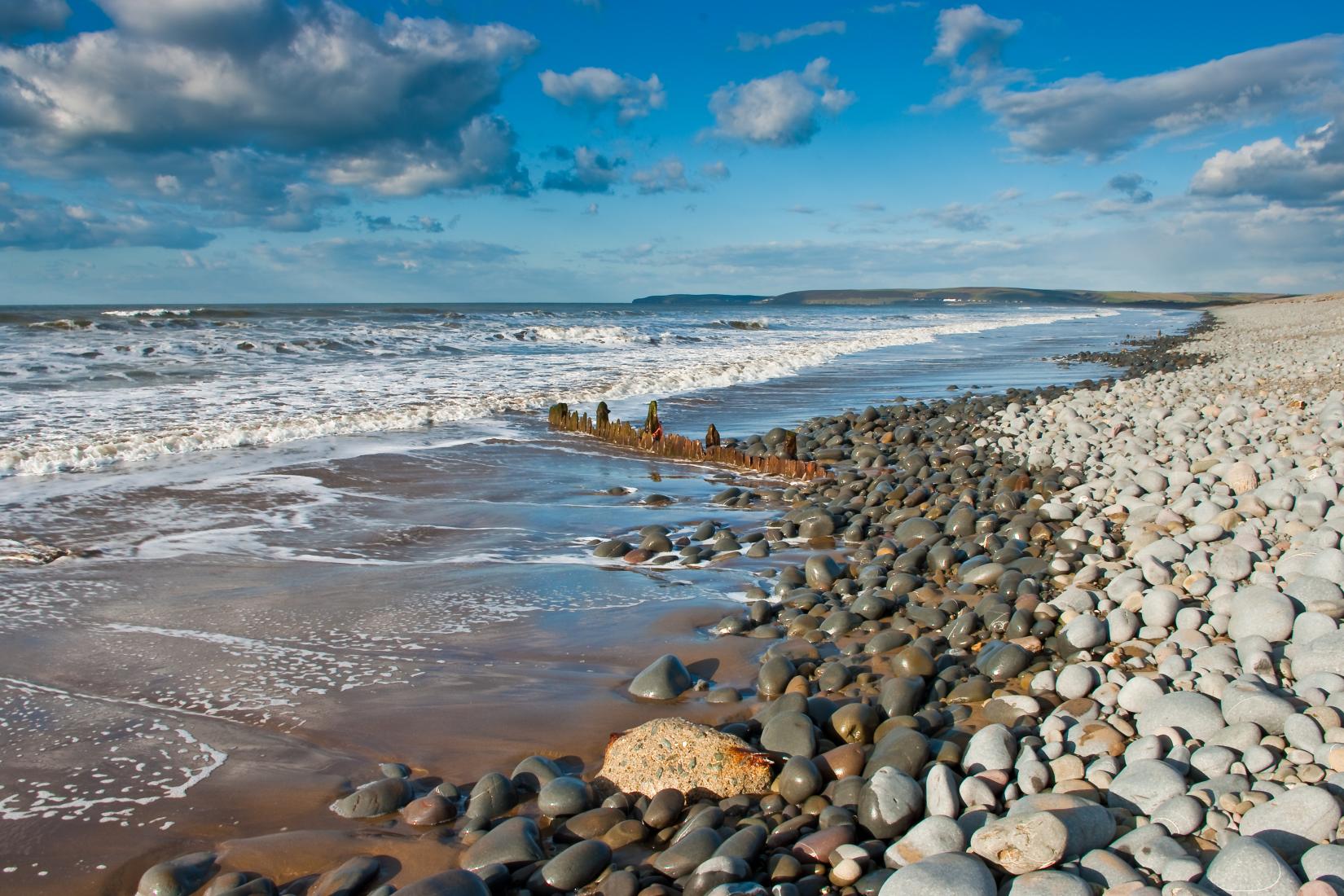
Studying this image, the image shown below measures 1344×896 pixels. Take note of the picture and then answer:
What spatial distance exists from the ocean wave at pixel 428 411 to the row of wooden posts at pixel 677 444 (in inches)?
83.5

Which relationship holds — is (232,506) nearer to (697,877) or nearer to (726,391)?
(697,877)

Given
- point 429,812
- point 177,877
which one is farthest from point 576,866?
point 177,877

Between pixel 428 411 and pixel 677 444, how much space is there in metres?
4.83

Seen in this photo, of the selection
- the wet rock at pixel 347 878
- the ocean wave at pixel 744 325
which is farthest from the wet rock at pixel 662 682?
the ocean wave at pixel 744 325

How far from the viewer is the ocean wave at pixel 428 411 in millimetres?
9727

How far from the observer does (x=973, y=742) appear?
3.25 m

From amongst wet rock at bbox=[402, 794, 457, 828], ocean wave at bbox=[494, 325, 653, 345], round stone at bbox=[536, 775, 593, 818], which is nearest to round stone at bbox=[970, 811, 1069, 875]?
round stone at bbox=[536, 775, 593, 818]

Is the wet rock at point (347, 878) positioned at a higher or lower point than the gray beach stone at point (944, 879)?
lower

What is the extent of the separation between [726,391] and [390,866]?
1556 centimetres

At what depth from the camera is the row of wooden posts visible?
9.65 metres

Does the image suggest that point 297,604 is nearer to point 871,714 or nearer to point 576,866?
point 576,866

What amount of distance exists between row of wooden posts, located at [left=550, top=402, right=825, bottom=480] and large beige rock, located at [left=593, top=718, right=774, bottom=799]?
6.17 m

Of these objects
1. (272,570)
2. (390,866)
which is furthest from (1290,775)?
(272,570)

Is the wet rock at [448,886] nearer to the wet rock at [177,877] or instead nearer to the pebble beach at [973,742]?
the pebble beach at [973,742]
